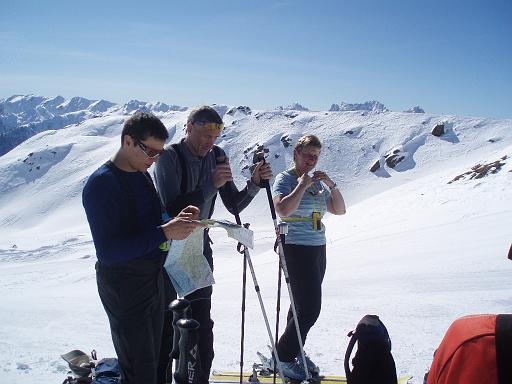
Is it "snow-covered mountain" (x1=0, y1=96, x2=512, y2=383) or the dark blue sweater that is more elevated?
the dark blue sweater

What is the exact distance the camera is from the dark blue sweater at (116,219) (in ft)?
8.93

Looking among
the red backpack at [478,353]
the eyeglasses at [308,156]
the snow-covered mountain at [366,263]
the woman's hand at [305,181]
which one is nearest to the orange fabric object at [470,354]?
the red backpack at [478,353]

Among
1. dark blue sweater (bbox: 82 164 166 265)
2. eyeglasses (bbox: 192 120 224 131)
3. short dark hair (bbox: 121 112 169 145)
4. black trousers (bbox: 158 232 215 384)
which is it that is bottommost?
black trousers (bbox: 158 232 215 384)

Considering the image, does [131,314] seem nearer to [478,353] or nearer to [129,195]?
[129,195]

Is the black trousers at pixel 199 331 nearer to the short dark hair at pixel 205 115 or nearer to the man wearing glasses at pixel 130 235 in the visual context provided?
the man wearing glasses at pixel 130 235

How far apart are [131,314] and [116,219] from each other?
2.36 ft

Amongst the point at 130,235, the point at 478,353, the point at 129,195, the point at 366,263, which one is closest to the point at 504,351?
the point at 478,353

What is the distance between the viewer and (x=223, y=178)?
12.1 feet

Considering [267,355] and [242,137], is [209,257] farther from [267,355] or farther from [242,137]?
[242,137]

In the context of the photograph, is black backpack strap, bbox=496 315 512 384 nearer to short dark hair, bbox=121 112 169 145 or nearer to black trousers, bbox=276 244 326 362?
short dark hair, bbox=121 112 169 145

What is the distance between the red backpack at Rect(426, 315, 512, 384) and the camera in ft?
4.90

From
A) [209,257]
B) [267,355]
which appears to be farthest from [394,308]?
[209,257]

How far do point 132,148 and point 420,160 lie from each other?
5865 cm

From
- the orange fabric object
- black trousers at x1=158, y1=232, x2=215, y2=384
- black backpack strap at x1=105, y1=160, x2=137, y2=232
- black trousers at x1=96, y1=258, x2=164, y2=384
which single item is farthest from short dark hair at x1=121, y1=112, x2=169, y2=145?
the orange fabric object
